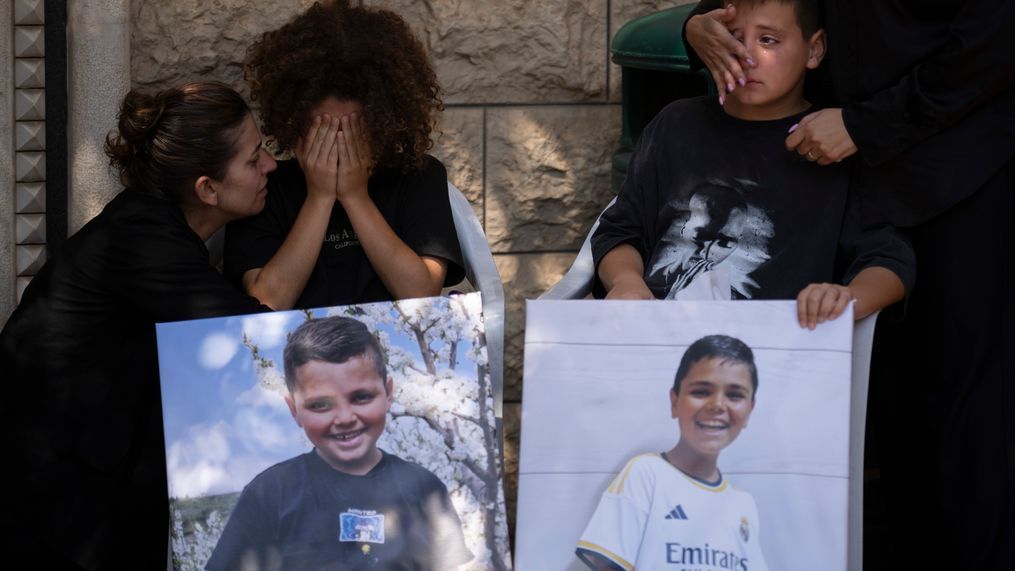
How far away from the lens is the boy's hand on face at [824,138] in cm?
268

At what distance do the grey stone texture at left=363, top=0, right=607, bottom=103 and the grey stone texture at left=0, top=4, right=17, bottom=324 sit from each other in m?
1.00

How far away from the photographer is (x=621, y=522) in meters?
2.39

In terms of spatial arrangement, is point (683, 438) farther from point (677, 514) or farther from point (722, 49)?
point (722, 49)

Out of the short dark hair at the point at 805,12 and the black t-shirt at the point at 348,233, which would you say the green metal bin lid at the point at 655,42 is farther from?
the black t-shirt at the point at 348,233

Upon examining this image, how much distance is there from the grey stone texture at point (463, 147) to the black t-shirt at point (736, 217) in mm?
914

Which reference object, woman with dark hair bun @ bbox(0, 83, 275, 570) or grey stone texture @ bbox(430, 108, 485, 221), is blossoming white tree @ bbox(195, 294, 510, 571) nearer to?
woman with dark hair bun @ bbox(0, 83, 275, 570)

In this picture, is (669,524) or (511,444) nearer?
(669,524)

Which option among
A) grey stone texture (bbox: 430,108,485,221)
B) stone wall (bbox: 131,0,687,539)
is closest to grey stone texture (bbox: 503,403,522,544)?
stone wall (bbox: 131,0,687,539)

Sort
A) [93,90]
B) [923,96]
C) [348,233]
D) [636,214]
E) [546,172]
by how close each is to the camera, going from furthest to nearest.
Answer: [546,172] → [93,90] → [348,233] → [636,214] → [923,96]

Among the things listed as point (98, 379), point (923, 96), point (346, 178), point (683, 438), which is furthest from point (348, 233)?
point (923, 96)

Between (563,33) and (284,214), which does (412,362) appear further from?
(563,33)

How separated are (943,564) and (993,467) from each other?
14.0 inches

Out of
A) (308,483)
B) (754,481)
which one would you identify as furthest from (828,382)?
(308,483)

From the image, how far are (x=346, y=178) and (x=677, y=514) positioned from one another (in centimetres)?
116
